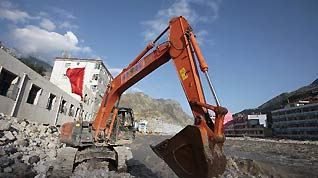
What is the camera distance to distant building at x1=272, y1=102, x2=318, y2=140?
55.5 metres

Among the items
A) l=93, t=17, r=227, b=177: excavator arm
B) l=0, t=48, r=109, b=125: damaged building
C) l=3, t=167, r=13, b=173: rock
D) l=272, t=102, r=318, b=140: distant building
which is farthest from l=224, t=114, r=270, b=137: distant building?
l=3, t=167, r=13, b=173: rock

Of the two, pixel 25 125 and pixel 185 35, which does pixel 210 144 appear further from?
pixel 25 125

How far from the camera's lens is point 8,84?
1450cm

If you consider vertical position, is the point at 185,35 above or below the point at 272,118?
below

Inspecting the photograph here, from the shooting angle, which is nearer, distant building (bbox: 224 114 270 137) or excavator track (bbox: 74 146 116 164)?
excavator track (bbox: 74 146 116 164)

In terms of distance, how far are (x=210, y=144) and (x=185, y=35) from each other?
3.18 meters

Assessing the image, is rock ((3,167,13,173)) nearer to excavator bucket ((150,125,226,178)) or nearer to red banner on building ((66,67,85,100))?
excavator bucket ((150,125,226,178))

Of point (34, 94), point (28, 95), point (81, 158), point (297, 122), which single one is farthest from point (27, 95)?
point (297, 122)

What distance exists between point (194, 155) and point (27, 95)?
15391mm

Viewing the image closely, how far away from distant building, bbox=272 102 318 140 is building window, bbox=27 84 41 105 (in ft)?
197

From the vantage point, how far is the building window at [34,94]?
17.4m

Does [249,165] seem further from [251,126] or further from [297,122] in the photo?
[251,126]

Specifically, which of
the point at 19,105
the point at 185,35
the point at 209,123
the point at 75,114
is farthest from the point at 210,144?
the point at 75,114

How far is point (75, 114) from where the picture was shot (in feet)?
95.8
